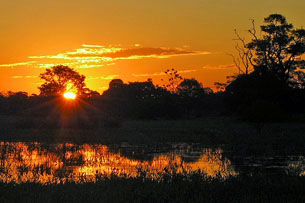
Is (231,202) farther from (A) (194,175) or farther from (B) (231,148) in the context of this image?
(B) (231,148)

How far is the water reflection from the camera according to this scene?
15477mm

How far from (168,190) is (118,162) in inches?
298

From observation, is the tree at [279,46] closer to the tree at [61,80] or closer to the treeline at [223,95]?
the treeline at [223,95]

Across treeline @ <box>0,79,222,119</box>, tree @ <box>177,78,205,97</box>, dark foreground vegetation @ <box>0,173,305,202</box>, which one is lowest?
dark foreground vegetation @ <box>0,173,305,202</box>

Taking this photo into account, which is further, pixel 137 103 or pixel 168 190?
pixel 137 103

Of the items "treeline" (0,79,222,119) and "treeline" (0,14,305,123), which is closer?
"treeline" (0,14,305,123)

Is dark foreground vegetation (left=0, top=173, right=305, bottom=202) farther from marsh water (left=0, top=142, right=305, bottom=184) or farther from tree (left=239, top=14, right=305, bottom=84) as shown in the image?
tree (left=239, top=14, right=305, bottom=84)

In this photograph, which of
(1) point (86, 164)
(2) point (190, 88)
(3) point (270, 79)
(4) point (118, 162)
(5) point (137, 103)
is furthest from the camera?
(2) point (190, 88)

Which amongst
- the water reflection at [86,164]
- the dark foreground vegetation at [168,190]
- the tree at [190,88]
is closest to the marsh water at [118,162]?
the water reflection at [86,164]

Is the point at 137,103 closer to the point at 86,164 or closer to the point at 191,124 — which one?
the point at 191,124

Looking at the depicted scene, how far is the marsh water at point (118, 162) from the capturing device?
15695 millimetres

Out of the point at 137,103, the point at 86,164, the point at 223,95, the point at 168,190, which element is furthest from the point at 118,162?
the point at 137,103

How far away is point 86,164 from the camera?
1897cm

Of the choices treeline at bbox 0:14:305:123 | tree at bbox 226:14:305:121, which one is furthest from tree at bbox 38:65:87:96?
tree at bbox 226:14:305:121
